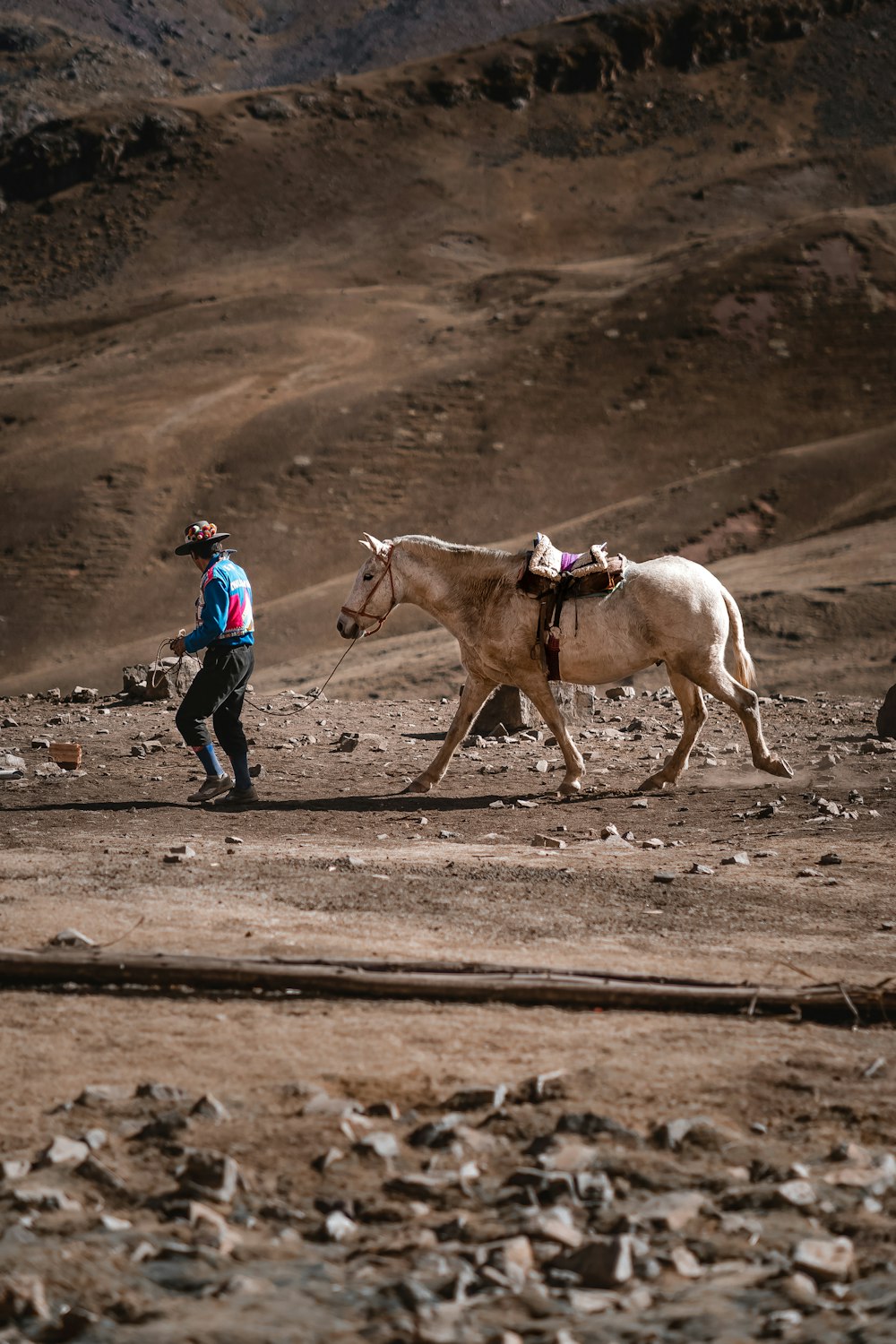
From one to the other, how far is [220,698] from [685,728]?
368 cm

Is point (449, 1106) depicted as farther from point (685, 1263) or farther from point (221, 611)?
point (221, 611)

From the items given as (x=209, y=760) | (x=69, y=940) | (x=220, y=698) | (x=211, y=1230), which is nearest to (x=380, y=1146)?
(x=211, y=1230)

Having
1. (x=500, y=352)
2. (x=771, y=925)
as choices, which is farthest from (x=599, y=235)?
(x=771, y=925)

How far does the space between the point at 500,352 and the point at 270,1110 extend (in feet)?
101

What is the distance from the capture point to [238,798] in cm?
1032

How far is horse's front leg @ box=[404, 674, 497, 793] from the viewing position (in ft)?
35.0

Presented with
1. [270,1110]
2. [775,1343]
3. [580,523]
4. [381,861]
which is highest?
[775,1343]

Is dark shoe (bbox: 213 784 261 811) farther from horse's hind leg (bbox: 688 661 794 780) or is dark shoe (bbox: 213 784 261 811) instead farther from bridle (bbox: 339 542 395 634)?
horse's hind leg (bbox: 688 661 794 780)

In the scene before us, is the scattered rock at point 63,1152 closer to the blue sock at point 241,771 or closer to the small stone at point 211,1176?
the small stone at point 211,1176

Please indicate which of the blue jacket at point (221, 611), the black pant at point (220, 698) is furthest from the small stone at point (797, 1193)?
the blue jacket at point (221, 611)

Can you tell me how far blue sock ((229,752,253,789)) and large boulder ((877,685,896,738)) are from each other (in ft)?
19.6

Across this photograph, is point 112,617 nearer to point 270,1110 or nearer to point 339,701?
point 339,701

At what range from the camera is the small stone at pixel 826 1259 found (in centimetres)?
331

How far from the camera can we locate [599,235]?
5844cm
